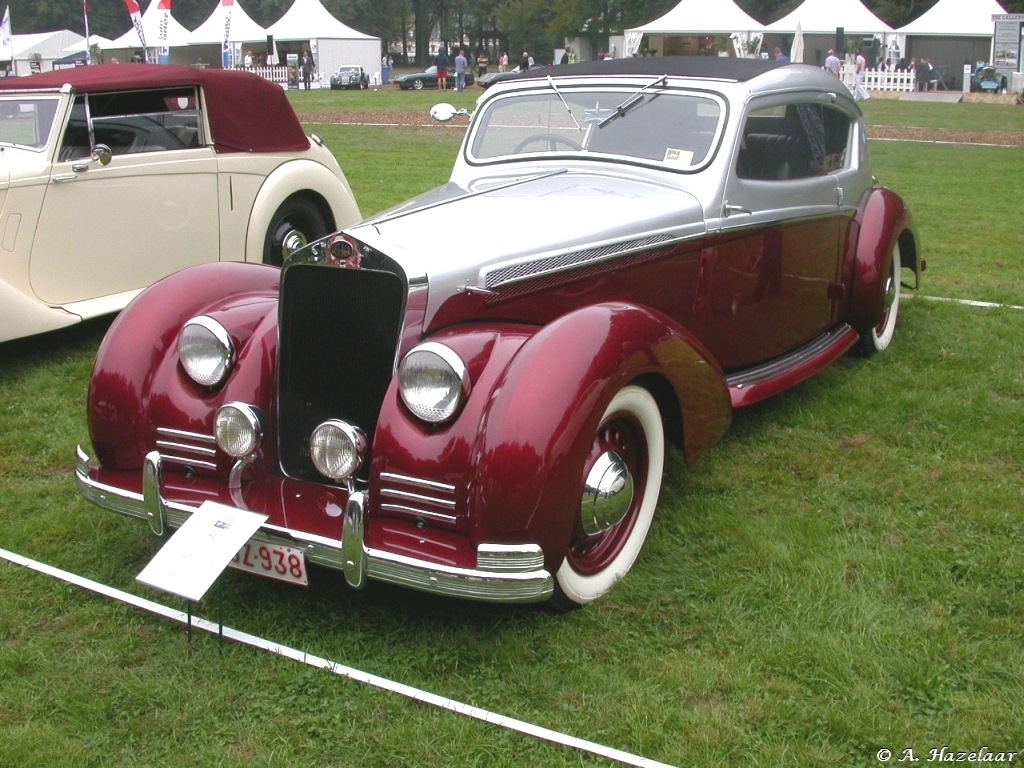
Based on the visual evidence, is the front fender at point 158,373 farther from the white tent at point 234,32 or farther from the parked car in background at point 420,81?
the white tent at point 234,32

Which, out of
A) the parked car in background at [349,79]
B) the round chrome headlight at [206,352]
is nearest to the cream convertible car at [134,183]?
the round chrome headlight at [206,352]

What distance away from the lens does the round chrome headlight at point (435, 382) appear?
10.3 feet

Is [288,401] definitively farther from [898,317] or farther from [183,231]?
[898,317]

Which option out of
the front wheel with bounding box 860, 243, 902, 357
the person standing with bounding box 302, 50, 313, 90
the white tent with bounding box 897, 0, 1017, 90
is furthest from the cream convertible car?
the person standing with bounding box 302, 50, 313, 90

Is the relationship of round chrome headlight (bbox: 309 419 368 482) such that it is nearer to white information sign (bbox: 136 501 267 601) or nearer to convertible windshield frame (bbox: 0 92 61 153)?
white information sign (bbox: 136 501 267 601)

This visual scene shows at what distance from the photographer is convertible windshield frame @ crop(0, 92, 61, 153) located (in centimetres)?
630

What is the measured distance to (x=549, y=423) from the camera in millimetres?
3033

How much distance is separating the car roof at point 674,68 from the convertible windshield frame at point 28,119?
2.98m

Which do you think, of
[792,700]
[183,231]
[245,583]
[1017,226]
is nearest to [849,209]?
[792,700]

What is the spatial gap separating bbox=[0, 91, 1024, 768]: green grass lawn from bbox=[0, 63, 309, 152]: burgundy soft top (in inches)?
104

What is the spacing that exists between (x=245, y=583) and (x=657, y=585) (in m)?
1.42

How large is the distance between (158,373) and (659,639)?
1.92 meters

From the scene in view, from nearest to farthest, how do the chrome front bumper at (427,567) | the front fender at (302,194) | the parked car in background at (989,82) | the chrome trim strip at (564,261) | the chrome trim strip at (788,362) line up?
the chrome front bumper at (427,567) → the chrome trim strip at (564,261) → the chrome trim strip at (788,362) → the front fender at (302,194) → the parked car in background at (989,82)

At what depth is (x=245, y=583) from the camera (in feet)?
12.0
